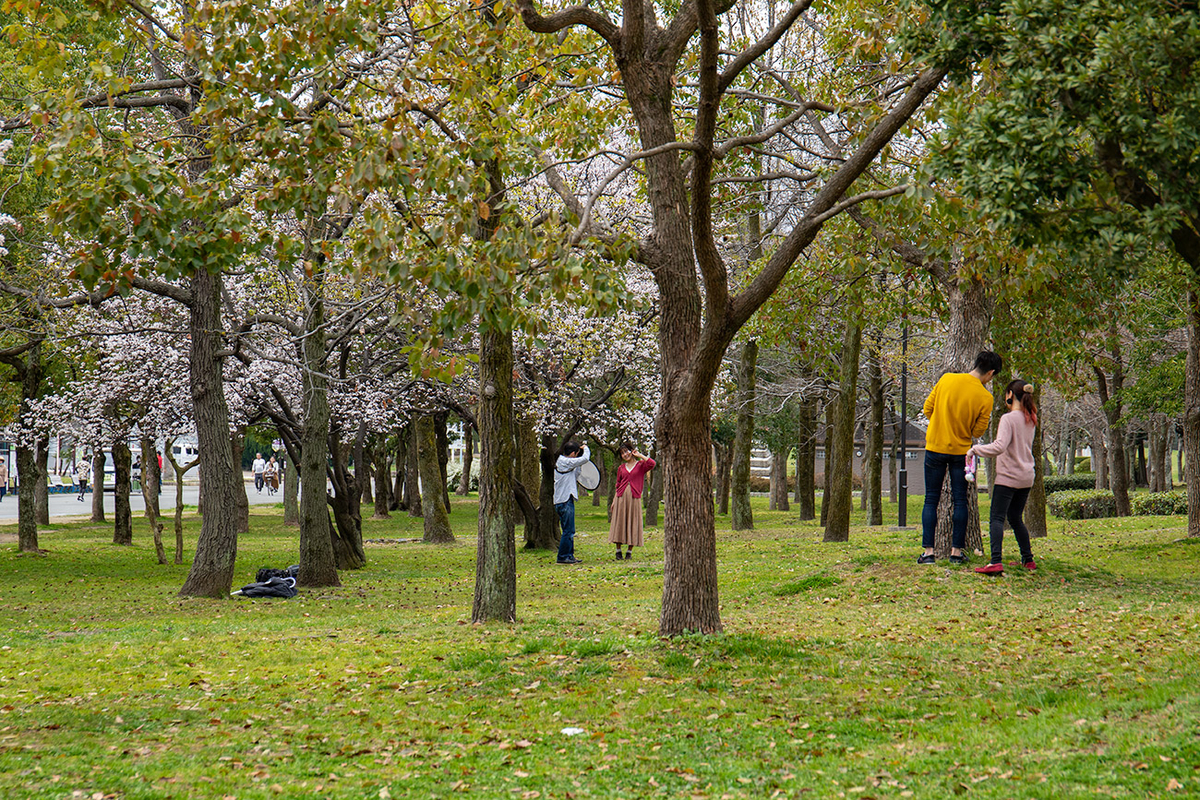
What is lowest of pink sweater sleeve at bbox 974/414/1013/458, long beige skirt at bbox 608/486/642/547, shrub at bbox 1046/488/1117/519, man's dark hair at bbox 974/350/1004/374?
shrub at bbox 1046/488/1117/519

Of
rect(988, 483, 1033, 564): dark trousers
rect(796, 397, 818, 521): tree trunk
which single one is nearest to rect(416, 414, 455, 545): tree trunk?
rect(796, 397, 818, 521): tree trunk

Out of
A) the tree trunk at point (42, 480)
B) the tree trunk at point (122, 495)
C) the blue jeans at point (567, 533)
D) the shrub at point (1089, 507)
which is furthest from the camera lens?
the shrub at point (1089, 507)

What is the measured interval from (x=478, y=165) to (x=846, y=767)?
476 centimetres

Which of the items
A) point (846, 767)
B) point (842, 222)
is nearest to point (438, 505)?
point (842, 222)

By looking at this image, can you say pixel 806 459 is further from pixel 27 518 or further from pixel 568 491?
pixel 27 518

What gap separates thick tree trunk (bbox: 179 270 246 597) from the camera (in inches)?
501

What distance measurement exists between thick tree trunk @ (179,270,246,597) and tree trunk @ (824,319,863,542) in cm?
1006

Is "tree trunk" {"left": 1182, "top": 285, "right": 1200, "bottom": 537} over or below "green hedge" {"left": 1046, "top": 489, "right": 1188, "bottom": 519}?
over

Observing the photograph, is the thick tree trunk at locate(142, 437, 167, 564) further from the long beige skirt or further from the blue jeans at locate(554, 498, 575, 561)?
the long beige skirt

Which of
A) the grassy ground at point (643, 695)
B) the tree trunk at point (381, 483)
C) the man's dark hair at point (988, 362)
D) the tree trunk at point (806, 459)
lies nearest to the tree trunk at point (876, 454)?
the tree trunk at point (806, 459)

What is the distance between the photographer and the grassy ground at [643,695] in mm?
4504

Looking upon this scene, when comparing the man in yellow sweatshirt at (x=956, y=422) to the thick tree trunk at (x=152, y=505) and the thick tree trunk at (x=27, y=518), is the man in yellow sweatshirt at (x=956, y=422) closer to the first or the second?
the thick tree trunk at (x=152, y=505)

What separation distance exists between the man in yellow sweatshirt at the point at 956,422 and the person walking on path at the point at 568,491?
7904mm

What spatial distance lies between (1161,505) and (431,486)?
16.6 m
